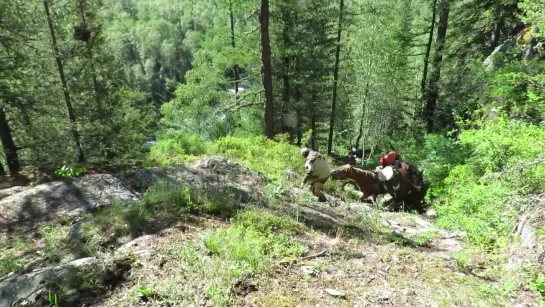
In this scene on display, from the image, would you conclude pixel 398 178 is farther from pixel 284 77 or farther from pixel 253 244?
pixel 284 77

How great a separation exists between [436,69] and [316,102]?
6949 mm

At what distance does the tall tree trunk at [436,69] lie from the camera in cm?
1627

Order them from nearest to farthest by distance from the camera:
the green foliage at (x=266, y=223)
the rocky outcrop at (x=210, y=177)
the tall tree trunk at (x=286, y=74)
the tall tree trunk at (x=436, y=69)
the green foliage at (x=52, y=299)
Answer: the green foliage at (x=52, y=299), the green foliage at (x=266, y=223), the rocky outcrop at (x=210, y=177), the tall tree trunk at (x=436, y=69), the tall tree trunk at (x=286, y=74)

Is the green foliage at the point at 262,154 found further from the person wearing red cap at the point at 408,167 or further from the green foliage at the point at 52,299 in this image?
the green foliage at the point at 52,299

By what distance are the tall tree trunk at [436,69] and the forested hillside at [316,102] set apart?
9 cm

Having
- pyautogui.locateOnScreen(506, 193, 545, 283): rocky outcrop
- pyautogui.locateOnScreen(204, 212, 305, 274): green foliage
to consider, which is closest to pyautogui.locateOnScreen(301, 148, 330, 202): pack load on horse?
pyautogui.locateOnScreen(204, 212, 305, 274): green foliage

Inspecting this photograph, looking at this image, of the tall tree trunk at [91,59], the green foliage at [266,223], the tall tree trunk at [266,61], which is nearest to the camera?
the green foliage at [266,223]

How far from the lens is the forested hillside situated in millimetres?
6656

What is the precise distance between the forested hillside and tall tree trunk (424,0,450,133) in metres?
0.09

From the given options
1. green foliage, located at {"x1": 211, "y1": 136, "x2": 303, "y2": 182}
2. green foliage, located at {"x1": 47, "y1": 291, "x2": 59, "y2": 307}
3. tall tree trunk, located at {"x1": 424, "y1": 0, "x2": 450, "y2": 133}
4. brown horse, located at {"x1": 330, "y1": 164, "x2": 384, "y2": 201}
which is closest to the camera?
green foliage, located at {"x1": 47, "y1": 291, "x2": 59, "y2": 307}

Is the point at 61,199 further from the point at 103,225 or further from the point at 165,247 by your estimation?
the point at 165,247

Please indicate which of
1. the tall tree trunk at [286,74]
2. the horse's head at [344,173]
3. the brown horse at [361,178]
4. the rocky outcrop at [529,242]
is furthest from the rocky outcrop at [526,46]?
the tall tree trunk at [286,74]

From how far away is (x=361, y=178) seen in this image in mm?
10742

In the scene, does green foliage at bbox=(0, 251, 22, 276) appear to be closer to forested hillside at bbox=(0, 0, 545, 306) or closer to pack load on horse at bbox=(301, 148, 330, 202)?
forested hillside at bbox=(0, 0, 545, 306)
